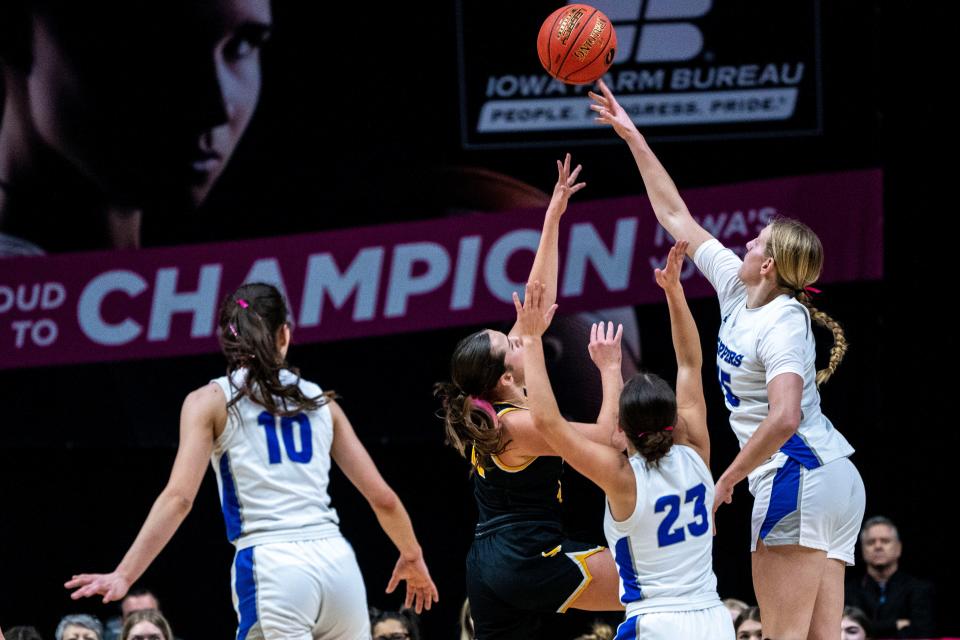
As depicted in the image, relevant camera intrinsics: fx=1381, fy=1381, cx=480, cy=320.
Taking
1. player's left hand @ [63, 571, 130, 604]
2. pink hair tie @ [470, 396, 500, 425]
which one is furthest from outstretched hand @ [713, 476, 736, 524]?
player's left hand @ [63, 571, 130, 604]

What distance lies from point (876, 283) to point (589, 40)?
11.4ft

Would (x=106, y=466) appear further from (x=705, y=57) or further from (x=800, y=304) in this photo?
(x=800, y=304)

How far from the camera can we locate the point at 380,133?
8.52 meters

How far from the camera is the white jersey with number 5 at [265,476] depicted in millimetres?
4391

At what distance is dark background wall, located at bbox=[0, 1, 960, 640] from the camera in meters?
8.52

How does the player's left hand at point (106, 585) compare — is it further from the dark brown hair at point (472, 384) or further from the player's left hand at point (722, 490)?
the player's left hand at point (722, 490)

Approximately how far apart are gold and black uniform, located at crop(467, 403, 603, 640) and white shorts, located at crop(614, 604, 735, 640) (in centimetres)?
54

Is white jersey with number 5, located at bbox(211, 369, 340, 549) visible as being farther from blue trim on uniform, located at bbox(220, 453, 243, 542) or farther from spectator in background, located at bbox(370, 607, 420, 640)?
spectator in background, located at bbox(370, 607, 420, 640)

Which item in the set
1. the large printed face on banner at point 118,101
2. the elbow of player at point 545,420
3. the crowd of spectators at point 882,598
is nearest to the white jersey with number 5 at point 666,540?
the elbow of player at point 545,420

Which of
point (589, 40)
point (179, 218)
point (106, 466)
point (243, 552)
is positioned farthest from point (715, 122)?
point (243, 552)

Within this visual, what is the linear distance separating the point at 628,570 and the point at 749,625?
2.48m

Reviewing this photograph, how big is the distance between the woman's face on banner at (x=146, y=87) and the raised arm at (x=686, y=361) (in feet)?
14.2

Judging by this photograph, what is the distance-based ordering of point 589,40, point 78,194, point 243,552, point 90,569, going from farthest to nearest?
point 90,569 < point 78,194 < point 589,40 < point 243,552

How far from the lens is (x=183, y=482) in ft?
14.1
